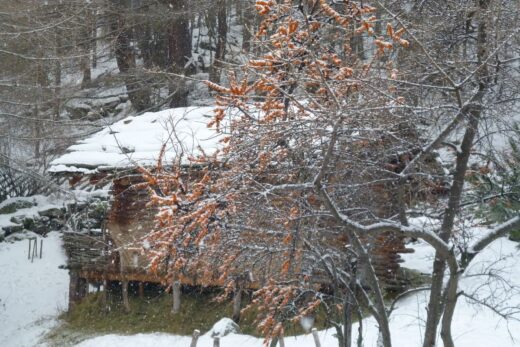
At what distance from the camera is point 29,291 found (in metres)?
19.4

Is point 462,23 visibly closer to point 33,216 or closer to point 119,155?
point 119,155

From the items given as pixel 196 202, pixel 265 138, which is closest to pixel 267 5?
pixel 265 138

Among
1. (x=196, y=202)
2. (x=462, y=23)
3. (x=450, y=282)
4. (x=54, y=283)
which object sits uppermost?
(x=462, y=23)

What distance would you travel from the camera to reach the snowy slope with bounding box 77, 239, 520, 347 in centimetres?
1059

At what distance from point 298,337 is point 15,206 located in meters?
14.1

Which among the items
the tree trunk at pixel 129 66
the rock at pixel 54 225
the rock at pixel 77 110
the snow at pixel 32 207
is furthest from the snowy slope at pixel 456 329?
the rock at pixel 77 110

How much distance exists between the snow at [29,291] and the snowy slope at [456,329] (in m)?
3.29

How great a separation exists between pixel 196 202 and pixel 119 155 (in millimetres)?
8894

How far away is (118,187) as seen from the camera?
15.0 meters

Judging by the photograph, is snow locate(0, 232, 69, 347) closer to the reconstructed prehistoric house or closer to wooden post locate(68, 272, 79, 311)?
wooden post locate(68, 272, 79, 311)

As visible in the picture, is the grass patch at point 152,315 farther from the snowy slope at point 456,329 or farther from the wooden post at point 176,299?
the snowy slope at point 456,329

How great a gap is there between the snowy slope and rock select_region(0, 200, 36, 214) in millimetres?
10054

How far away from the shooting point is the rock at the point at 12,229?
22.1 m

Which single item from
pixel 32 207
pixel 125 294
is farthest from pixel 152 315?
pixel 32 207
